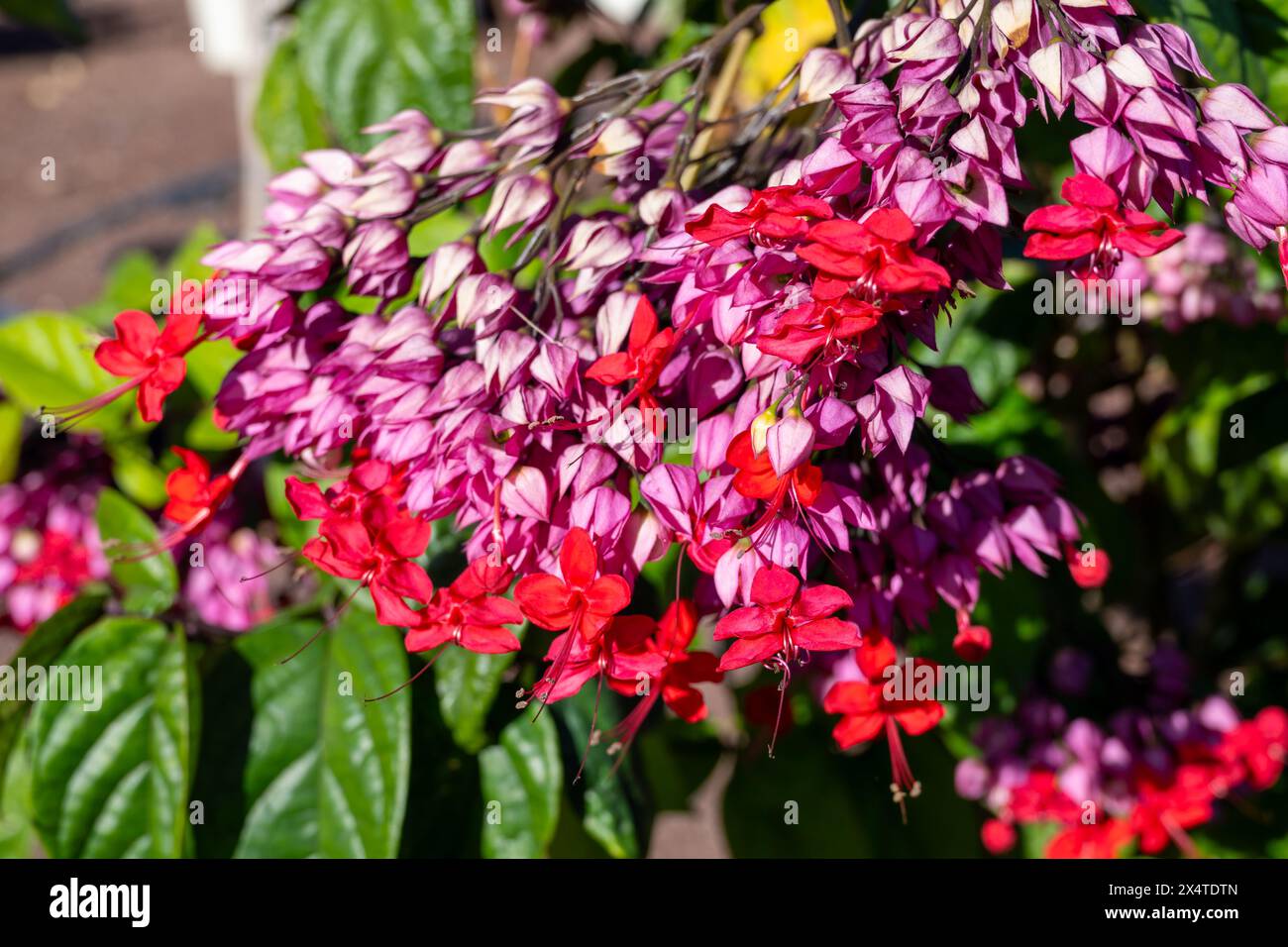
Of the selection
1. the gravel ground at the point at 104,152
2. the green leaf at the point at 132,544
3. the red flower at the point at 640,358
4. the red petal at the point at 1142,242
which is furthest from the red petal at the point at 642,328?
Result: the gravel ground at the point at 104,152

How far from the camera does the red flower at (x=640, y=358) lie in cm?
58

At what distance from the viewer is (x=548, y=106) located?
0.70m

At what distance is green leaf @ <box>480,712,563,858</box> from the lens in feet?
2.90

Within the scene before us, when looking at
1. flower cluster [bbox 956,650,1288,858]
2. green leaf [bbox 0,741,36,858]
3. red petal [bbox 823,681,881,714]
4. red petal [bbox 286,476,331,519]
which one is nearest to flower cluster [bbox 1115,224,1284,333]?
flower cluster [bbox 956,650,1288,858]

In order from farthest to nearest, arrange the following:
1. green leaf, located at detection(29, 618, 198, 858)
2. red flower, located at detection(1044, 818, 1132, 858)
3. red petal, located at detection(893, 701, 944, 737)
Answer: red flower, located at detection(1044, 818, 1132, 858) < green leaf, located at detection(29, 618, 198, 858) < red petal, located at detection(893, 701, 944, 737)

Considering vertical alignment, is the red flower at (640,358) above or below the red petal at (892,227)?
below

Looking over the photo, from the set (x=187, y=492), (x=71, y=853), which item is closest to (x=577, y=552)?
(x=187, y=492)

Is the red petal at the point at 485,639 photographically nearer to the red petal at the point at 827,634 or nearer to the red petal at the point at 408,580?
the red petal at the point at 408,580

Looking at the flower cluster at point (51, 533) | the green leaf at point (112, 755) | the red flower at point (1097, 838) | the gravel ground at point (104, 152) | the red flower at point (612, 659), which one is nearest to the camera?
the red flower at point (612, 659)

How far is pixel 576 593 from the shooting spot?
1.94 ft

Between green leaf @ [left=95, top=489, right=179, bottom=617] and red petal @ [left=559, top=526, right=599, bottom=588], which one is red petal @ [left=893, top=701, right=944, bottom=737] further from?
green leaf @ [left=95, top=489, right=179, bottom=617]

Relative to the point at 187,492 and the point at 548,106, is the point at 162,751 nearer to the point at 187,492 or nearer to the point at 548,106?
the point at 187,492

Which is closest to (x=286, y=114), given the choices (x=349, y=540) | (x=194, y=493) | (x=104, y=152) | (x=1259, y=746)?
(x=194, y=493)

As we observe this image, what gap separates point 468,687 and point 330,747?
0.12 metres
